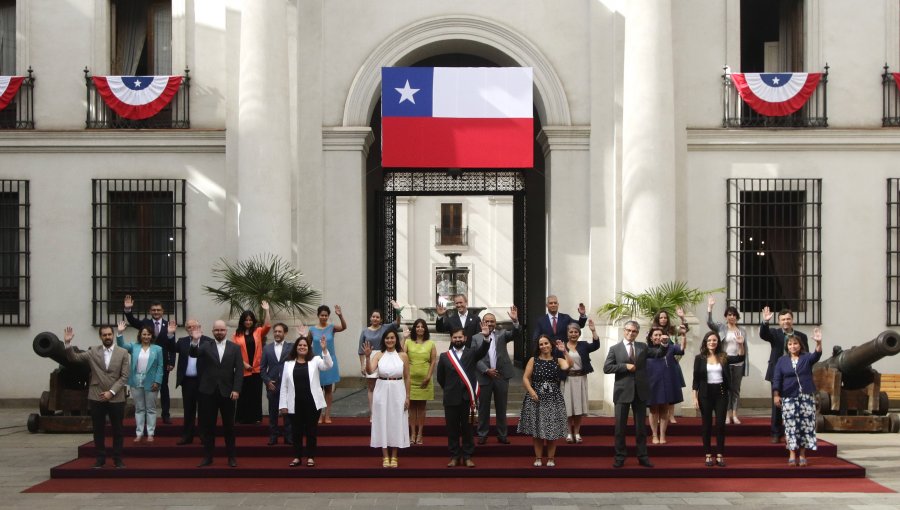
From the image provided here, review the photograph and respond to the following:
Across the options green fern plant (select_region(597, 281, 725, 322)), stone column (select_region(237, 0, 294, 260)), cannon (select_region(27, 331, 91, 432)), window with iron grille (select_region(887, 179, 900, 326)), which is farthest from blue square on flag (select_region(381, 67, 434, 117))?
window with iron grille (select_region(887, 179, 900, 326))

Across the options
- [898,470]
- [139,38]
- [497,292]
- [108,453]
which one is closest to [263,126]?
[139,38]

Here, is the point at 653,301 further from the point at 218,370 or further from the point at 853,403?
the point at 218,370

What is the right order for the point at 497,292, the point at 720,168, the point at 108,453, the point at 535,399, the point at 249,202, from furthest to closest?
the point at 497,292 → the point at 720,168 → the point at 249,202 → the point at 108,453 → the point at 535,399

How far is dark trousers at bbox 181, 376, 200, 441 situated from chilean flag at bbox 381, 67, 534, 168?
560cm

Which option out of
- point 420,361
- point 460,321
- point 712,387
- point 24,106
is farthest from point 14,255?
point 712,387

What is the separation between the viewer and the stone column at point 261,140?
16312 millimetres

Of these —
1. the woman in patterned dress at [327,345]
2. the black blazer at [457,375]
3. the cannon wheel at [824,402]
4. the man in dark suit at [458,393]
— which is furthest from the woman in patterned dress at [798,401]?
the woman in patterned dress at [327,345]

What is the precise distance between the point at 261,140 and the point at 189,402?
4.72 metres

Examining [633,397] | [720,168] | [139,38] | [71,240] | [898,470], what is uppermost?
[139,38]

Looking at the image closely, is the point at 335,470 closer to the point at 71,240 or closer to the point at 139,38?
the point at 71,240

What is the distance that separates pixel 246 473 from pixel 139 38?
30.5 feet

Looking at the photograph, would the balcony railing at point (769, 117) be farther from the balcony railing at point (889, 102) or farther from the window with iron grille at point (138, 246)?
the window with iron grille at point (138, 246)

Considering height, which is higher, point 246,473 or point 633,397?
point 633,397

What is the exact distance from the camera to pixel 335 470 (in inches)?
488
